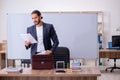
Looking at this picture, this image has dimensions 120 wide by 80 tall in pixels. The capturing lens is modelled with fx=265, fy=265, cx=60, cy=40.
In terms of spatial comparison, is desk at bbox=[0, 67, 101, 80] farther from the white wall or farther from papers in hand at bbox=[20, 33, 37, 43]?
the white wall

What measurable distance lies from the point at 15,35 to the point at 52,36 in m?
2.29

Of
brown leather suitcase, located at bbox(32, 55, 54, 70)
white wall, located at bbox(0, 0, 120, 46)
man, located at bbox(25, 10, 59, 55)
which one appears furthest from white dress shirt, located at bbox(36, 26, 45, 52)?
white wall, located at bbox(0, 0, 120, 46)

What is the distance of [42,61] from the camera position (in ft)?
12.4

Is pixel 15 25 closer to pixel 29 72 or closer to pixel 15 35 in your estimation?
pixel 15 35

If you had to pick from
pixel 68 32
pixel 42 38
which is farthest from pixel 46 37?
pixel 68 32

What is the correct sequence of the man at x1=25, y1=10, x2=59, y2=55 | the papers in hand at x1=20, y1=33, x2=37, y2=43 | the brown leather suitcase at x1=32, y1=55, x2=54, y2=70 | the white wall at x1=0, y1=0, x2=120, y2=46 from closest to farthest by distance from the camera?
the brown leather suitcase at x1=32, y1=55, x2=54, y2=70 → the papers in hand at x1=20, y1=33, x2=37, y2=43 → the man at x1=25, y1=10, x2=59, y2=55 → the white wall at x1=0, y1=0, x2=120, y2=46

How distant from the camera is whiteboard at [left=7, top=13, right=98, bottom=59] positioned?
6.16 m

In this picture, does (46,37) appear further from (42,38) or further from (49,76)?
(49,76)

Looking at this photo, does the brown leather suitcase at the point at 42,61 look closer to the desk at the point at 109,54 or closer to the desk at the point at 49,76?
the desk at the point at 49,76

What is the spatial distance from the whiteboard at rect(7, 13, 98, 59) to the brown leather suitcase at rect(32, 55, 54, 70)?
239 centimetres

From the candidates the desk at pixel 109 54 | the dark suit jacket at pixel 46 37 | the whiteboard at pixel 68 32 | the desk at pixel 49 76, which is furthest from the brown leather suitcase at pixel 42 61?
the desk at pixel 109 54

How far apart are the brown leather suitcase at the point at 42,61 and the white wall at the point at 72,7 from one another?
6.90 meters

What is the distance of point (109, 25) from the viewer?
Result: 10.4 meters

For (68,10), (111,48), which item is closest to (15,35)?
(111,48)
